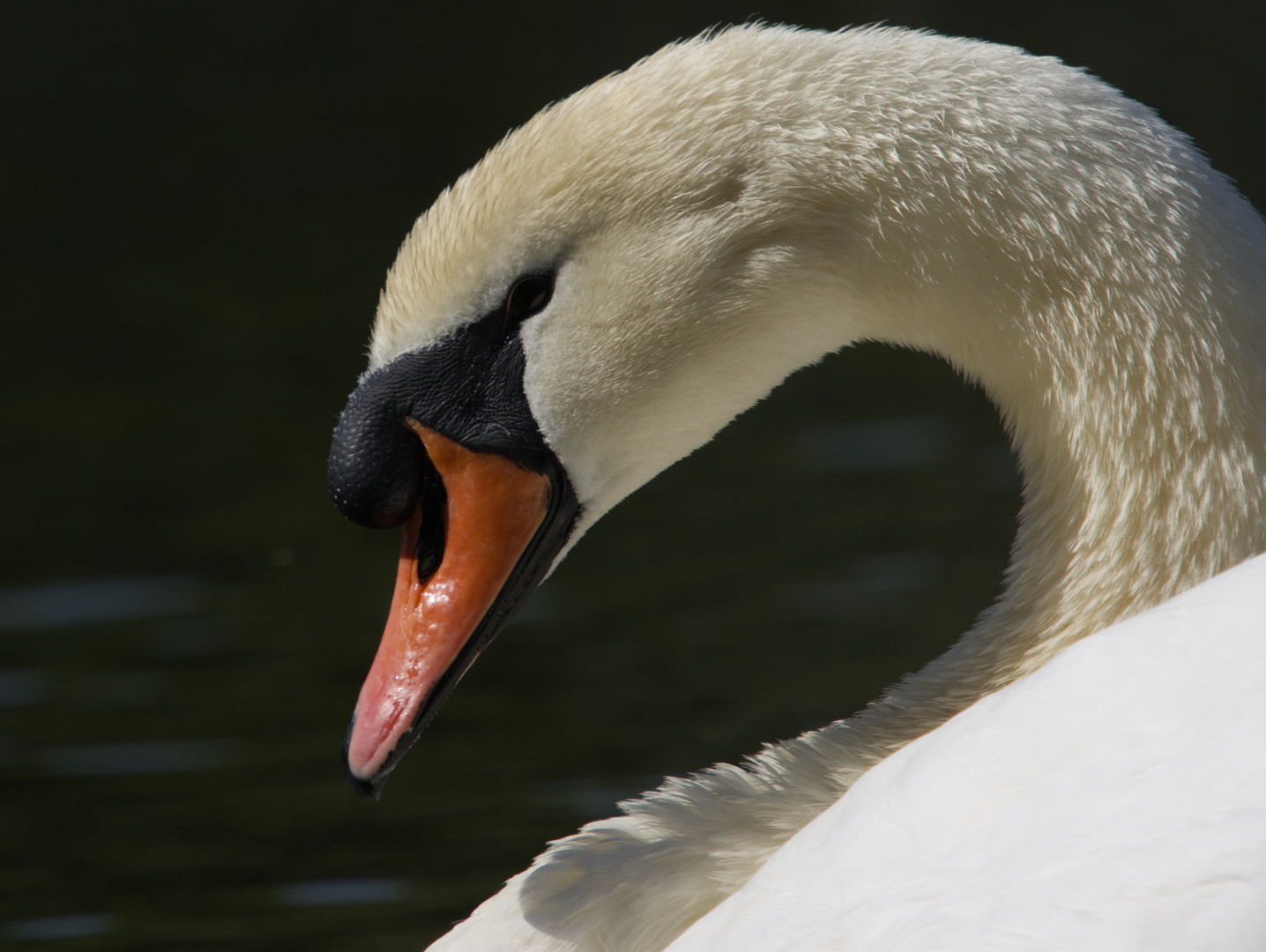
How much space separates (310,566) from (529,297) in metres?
3.84

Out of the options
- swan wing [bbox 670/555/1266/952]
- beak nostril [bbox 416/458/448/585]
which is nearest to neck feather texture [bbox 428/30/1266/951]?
swan wing [bbox 670/555/1266/952]

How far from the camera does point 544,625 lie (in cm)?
605

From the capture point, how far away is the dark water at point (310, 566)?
475 centimetres

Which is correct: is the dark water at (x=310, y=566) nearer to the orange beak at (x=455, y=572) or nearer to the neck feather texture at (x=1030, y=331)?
the orange beak at (x=455, y=572)

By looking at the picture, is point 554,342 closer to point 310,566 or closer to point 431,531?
point 431,531

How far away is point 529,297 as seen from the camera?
301 centimetres

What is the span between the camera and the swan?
2469mm

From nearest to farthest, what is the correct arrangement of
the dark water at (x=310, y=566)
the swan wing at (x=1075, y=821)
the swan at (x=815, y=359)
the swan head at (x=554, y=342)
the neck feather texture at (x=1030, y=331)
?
the swan wing at (x=1075, y=821) → the swan at (x=815, y=359) → the neck feather texture at (x=1030, y=331) → the swan head at (x=554, y=342) → the dark water at (x=310, y=566)

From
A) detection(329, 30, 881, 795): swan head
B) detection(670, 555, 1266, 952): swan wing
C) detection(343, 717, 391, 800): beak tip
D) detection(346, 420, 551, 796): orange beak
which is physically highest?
detection(329, 30, 881, 795): swan head

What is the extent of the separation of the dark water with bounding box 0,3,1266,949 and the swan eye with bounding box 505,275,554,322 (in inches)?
68.4

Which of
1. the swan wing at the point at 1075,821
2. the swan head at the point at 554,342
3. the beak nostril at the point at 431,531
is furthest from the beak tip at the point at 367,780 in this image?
the swan wing at the point at 1075,821

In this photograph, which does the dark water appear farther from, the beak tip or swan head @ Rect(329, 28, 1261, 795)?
swan head @ Rect(329, 28, 1261, 795)

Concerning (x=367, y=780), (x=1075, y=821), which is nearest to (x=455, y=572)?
(x=367, y=780)

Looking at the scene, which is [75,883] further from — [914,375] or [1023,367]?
[914,375]
